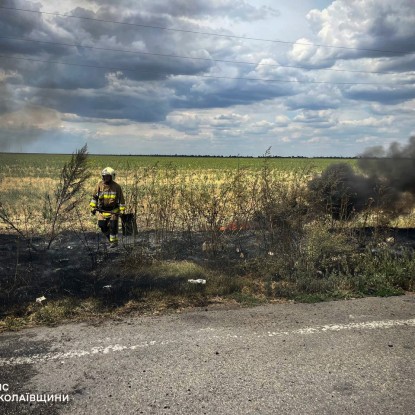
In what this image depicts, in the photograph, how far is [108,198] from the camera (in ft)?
29.6

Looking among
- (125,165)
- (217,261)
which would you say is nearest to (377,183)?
(217,261)

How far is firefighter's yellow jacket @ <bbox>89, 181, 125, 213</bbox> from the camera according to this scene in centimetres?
900

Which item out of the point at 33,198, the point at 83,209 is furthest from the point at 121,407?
the point at 33,198

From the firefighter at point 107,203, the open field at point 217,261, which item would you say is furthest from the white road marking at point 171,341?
the firefighter at point 107,203

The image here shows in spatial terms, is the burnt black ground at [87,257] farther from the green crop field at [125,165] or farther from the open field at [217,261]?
the green crop field at [125,165]

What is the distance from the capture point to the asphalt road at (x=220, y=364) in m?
2.89

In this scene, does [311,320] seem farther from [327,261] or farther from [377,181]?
[377,181]

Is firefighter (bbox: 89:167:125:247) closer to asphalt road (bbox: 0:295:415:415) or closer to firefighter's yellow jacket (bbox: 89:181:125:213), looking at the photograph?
firefighter's yellow jacket (bbox: 89:181:125:213)

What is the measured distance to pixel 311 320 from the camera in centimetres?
458

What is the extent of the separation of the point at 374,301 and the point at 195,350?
2744mm

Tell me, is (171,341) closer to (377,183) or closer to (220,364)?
(220,364)

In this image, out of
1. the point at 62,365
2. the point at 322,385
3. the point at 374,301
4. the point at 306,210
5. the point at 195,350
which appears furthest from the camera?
the point at 306,210

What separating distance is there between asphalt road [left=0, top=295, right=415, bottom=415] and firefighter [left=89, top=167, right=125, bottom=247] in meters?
4.61

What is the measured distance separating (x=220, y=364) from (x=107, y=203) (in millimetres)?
6162
